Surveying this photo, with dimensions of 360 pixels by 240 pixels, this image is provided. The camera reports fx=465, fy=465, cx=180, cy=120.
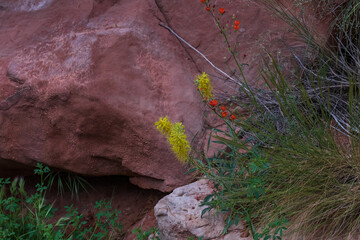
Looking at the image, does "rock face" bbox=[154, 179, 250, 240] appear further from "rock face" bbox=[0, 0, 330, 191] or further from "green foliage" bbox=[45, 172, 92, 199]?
"green foliage" bbox=[45, 172, 92, 199]

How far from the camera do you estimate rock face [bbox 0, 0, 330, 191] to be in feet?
10.4

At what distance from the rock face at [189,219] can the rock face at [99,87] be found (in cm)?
36

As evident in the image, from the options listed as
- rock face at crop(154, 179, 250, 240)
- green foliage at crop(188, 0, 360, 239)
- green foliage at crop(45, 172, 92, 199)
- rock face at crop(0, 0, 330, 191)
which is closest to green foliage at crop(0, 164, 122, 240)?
green foliage at crop(45, 172, 92, 199)

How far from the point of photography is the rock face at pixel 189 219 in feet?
8.33

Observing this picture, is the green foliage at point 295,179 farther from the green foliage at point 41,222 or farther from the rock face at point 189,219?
the green foliage at point 41,222

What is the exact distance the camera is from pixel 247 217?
238 cm

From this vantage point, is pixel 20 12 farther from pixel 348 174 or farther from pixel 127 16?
pixel 348 174

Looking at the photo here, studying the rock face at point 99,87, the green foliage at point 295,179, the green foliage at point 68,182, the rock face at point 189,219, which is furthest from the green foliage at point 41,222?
the green foliage at point 295,179

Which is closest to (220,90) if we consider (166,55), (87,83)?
(166,55)

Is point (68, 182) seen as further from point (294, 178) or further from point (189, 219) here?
point (294, 178)

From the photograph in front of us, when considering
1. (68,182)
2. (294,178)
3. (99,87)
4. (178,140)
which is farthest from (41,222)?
(294,178)

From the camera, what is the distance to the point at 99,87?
10.4ft

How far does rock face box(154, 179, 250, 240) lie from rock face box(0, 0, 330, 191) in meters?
0.36

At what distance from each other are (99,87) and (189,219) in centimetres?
113
